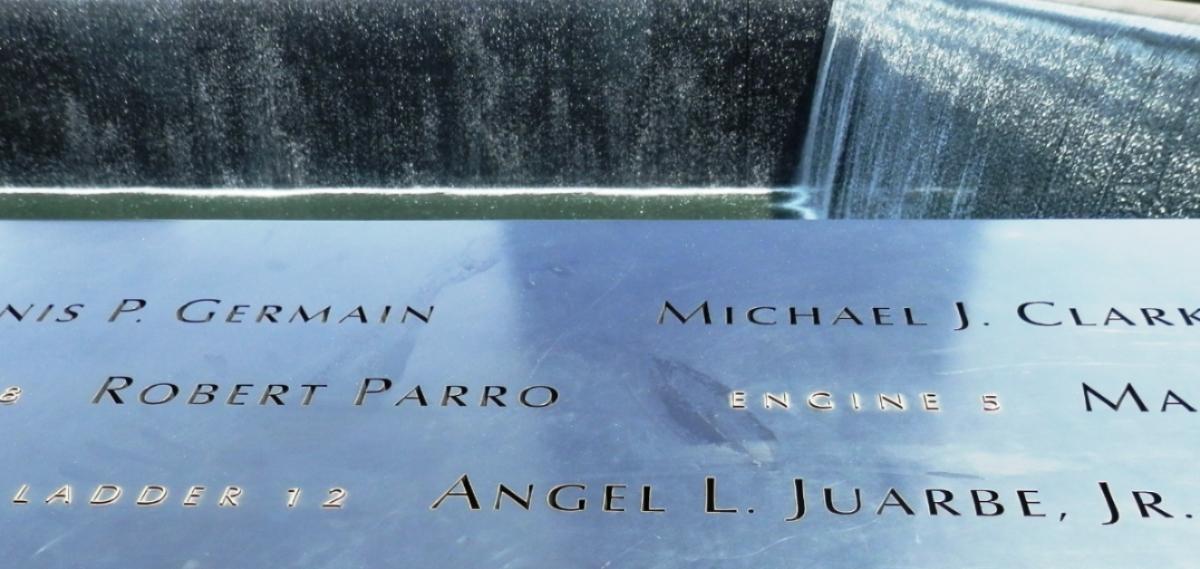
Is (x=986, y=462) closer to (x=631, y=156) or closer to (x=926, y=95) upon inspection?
(x=926, y=95)

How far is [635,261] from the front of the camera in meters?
1.72

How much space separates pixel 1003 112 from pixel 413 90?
2.96 m

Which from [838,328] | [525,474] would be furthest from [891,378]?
[525,474]

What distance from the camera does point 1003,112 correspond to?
4160 millimetres

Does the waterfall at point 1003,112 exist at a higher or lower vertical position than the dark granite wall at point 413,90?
higher

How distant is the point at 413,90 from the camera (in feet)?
20.4

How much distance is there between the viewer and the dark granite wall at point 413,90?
6.12 metres

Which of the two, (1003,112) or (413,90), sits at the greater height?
(1003,112)

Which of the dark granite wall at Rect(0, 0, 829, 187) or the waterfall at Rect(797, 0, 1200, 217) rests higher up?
the waterfall at Rect(797, 0, 1200, 217)

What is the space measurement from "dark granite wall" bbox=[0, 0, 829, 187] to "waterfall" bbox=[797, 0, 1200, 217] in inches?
16.8

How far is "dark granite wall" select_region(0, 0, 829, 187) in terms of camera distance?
612 centimetres

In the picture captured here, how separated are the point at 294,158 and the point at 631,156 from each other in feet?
5.23

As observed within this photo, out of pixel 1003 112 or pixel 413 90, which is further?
pixel 413 90

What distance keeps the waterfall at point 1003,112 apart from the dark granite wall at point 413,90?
43 centimetres
